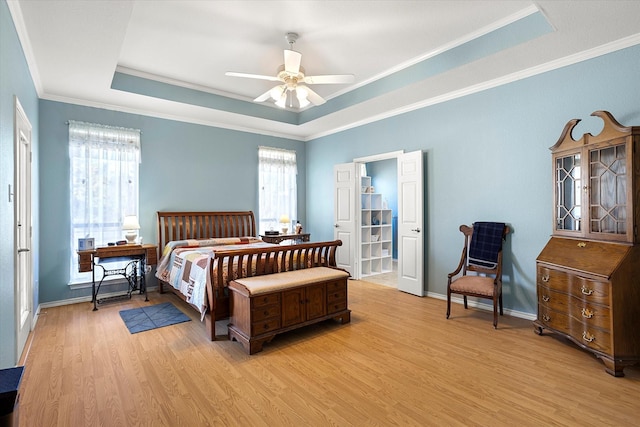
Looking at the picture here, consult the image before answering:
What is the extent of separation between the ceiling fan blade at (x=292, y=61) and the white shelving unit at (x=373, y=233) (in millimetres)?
3090

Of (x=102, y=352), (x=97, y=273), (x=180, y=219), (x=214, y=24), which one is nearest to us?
(x=102, y=352)

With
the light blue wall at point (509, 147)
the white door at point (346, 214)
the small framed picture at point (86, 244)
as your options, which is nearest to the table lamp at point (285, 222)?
the white door at point (346, 214)

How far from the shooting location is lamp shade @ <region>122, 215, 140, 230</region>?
4.41m

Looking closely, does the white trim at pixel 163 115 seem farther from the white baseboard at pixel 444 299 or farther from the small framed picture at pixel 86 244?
the white baseboard at pixel 444 299

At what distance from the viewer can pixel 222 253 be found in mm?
3107

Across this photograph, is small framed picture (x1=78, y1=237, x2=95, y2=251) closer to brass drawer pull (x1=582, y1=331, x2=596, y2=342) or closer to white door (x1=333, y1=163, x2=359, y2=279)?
white door (x1=333, y1=163, x2=359, y2=279)

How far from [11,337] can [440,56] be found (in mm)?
4749

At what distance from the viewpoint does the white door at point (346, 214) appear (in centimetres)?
584

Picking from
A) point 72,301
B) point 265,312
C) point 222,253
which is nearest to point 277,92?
point 222,253

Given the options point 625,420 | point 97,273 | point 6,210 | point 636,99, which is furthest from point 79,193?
point 636,99

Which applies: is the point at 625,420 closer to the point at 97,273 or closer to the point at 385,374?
the point at 385,374

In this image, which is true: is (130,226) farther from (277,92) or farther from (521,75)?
(521,75)

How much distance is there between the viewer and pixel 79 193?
4.38m

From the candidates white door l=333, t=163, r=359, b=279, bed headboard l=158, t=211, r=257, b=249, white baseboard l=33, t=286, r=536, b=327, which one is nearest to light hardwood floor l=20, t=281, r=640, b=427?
white baseboard l=33, t=286, r=536, b=327
